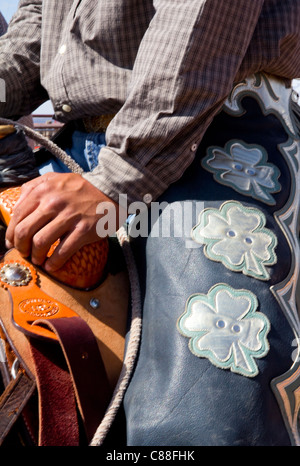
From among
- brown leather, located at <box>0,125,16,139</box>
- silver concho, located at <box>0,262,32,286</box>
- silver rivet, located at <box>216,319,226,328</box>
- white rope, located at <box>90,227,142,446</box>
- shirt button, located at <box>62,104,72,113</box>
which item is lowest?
white rope, located at <box>90,227,142,446</box>

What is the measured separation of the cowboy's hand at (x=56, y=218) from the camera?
109 centimetres

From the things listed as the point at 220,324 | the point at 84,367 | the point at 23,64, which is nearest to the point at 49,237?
the point at 84,367

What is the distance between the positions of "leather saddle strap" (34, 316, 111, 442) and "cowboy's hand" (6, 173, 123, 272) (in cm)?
15

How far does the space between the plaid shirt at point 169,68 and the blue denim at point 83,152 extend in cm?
10

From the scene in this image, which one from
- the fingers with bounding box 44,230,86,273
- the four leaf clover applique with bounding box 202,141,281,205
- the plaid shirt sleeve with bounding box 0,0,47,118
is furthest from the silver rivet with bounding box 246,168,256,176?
the plaid shirt sleeve with bounding box 0,0,47,118

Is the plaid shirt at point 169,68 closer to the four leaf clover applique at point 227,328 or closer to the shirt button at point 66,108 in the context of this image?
the shirt button at point 66,108

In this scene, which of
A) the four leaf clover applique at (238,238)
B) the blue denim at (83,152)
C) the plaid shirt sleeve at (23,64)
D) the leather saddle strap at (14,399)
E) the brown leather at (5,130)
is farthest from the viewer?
the plaid shirt sleeve at (23,64)

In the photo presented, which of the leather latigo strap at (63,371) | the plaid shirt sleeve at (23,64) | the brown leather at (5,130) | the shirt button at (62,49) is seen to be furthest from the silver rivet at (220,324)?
the plaid shirt sleeve at (23,64)

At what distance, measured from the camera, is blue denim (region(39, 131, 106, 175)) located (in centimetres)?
143

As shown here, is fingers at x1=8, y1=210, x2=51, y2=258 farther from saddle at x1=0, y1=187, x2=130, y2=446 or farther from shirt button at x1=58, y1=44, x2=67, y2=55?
shirt button at x1=58, y1=44, x2=67, y2=55

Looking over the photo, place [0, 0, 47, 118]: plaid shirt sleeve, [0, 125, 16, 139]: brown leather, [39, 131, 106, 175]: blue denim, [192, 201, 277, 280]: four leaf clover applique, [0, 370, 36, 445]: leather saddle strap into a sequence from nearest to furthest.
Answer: [0, 370, 36, 445]: leather saddle strap → [192, 201, 277, 280]: four leaf clover applique → [0, 125, 16, 139]: brown leather → [39, 131, 106, 175]: blue denim → [0, 0, 47, 118]: plaid shirt sleeve
